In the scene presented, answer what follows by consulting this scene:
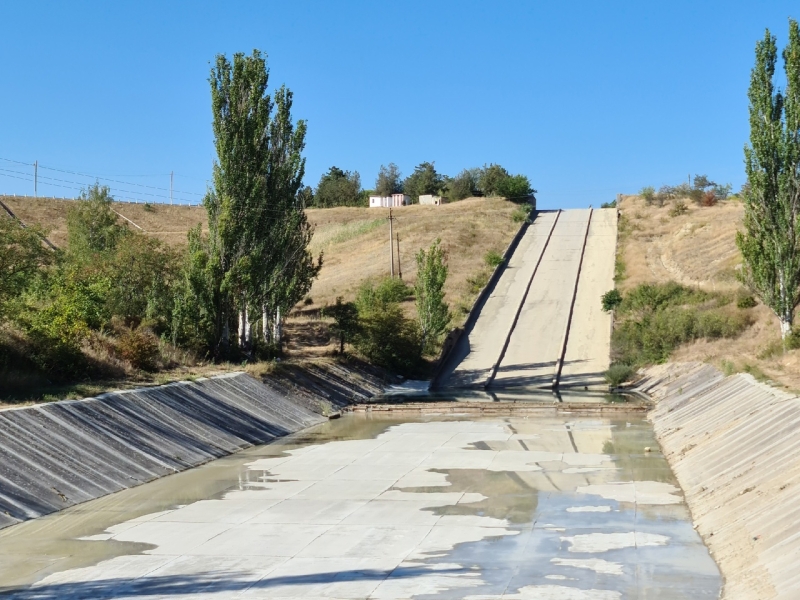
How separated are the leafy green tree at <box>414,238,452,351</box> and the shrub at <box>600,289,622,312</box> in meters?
10.5

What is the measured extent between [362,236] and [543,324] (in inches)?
1416

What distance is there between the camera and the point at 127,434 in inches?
977

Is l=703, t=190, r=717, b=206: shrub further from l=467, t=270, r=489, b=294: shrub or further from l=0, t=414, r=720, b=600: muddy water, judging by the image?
l=0, t=414, r=720, b=600: muddy water

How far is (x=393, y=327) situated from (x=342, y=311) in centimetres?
313

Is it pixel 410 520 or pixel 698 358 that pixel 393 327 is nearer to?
pixel 698 358

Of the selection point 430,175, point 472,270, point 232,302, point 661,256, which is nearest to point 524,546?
point 232,302

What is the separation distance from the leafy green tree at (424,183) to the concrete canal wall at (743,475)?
287 ft

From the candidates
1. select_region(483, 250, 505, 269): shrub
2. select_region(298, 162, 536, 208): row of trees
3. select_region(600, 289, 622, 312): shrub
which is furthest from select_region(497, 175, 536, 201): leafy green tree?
select_region(600, 289, 622, 312): shrub

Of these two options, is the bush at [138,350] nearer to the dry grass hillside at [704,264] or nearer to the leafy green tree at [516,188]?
the dry grass hillside at [704,264]

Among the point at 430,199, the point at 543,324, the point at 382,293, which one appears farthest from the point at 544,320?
the point at 430,199

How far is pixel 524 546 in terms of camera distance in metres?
16.2

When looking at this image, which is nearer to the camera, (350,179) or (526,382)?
(526,382)

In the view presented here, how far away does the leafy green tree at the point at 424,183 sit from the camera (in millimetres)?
120188

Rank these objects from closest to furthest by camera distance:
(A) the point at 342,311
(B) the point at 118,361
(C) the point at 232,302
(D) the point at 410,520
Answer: (D) the point at 410,520
(B) the point at 118,361
(C) the point at 232,302
(A) the point at 342,311
